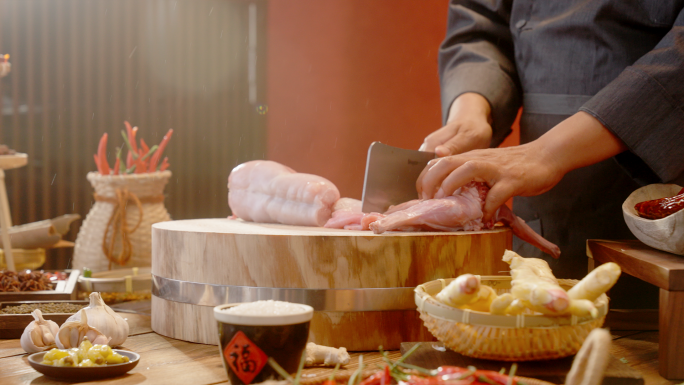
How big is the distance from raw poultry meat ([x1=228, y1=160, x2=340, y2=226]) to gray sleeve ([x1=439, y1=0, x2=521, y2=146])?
72 cm

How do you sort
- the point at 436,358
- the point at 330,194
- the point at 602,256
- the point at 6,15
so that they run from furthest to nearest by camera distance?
the point at 6,15 < the point at 330,194 < the point at 602,256 < the point at 436,358

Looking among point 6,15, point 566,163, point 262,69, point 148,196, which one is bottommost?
point 148,196

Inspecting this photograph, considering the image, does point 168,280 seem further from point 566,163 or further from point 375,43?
point 375,43

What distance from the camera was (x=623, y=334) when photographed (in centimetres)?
152

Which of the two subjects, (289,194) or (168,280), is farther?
(289,194)

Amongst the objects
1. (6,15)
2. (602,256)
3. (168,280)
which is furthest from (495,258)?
(6,15)

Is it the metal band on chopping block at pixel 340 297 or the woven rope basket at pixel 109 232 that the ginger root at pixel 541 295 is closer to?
the metal band on chopping block at pixel 340 297

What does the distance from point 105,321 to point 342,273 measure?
53 cm

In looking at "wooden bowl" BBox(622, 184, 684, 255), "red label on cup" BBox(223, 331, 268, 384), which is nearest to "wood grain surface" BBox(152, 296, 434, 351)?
"red label on cup" BBox(223, 331, 268, 384)

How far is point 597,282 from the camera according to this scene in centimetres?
95

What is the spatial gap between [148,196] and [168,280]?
4.23ft

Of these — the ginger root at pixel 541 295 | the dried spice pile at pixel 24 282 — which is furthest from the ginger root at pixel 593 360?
the dried spice pile at pixel 24 282

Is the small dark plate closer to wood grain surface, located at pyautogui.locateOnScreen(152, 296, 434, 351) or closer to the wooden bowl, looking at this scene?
wood grain surface, located at pyautogui.locateOnScreen(152, 296, 434, 351)

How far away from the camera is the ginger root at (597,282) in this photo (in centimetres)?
94
